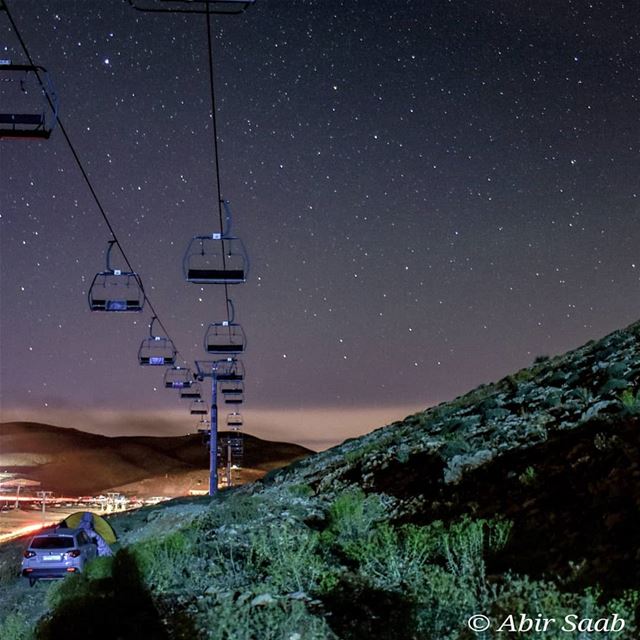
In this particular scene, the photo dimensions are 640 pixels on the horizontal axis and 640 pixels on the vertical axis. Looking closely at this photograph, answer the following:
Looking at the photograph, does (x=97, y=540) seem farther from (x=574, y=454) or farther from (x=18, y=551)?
(x=574, y=454)

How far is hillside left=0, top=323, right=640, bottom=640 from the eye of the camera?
8922 mm

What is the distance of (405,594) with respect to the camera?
9812mm

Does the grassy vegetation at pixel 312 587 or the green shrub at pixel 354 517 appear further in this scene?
the green shrub at pixel 354 517

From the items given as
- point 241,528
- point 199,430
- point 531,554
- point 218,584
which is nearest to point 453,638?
point 531,554

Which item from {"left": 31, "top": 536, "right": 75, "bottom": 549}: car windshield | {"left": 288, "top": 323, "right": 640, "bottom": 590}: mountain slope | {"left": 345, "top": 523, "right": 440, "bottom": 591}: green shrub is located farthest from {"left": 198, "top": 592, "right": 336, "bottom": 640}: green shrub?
{"left": 31, "top": 536, "right": 75, "bottom": 549}: car windshield

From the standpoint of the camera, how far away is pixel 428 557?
431 inches

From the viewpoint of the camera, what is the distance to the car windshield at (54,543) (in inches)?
793

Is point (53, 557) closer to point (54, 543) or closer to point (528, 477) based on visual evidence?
point (54, 543)

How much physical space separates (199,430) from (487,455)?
42614 millimetres

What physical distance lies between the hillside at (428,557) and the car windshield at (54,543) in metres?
2.27

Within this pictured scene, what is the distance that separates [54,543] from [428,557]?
12.3m

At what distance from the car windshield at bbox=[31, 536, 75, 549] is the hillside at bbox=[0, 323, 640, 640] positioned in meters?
2.27

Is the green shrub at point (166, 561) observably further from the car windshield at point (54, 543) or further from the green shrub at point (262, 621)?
the car windshield at point (54, 543)

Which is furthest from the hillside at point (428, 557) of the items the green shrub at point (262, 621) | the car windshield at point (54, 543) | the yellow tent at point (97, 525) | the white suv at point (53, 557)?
the yellow tent at point (97, 525)
